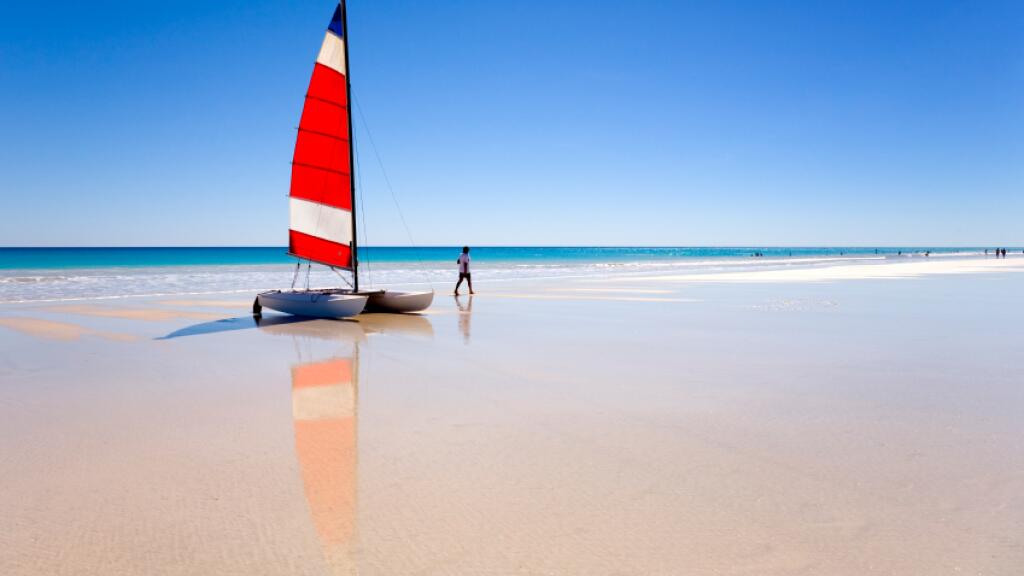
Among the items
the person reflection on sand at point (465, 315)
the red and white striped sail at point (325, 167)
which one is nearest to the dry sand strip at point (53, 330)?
the red and white striped sail at point (325, 167)

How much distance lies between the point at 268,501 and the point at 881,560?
3.87 metres

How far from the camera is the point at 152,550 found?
3807 millimetres

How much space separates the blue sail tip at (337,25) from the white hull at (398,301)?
669 cm

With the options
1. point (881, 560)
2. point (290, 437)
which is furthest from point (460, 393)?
point (881, 560)

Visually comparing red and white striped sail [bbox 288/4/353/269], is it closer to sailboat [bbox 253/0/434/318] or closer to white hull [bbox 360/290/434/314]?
sailboat [bbox 253/0/434/318]

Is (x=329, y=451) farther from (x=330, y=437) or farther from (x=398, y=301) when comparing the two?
(x=398, y=301)

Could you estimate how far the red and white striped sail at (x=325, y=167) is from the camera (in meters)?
16.5

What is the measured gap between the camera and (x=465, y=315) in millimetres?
17000

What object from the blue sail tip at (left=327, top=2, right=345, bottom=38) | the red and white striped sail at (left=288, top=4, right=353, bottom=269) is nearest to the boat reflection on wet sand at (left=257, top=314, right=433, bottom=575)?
the red and white striped sail at (left=288, top=4, right=353, bottom=269)

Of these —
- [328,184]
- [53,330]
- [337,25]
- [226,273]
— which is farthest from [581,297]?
[226,273]

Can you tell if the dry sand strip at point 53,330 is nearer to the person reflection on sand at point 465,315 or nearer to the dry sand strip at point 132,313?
the dry sand strip at point 132,313

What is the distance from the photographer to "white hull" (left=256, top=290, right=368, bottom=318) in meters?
15.3

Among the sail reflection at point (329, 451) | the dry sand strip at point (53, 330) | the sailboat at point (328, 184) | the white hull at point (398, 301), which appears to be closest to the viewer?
the sail reflection at point (329, 451)

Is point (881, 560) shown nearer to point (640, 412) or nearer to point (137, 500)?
point (640, 412)
